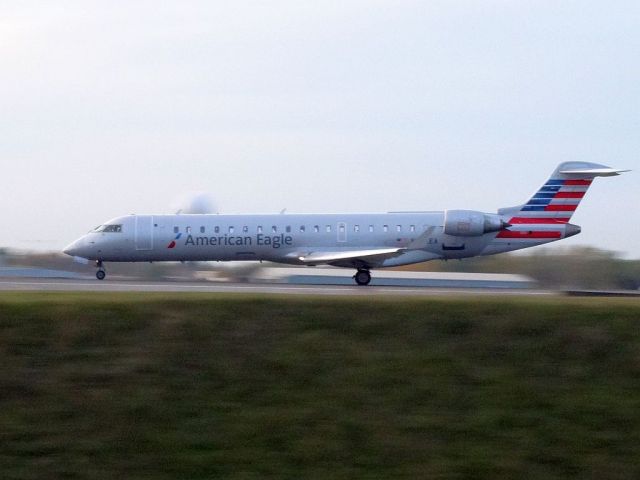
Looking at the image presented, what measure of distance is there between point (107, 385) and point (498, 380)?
16.3 feet

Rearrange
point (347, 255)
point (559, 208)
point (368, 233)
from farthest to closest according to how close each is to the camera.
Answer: point (559, 208), point (368, 233), point (347, 255)

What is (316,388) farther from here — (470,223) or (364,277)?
(364,277)

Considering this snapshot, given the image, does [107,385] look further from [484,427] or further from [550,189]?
[550,189]

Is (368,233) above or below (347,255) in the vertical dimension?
above

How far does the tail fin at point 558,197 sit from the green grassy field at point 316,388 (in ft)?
72.7

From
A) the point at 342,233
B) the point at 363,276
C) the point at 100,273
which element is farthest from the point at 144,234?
the point at 363,276

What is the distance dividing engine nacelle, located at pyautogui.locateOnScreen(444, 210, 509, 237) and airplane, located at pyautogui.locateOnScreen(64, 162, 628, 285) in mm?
37

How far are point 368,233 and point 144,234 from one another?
29.1 feet

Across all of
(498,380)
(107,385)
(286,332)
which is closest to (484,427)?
(498,380)

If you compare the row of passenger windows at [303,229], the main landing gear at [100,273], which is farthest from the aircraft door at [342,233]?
the main landing gear at [100,273]

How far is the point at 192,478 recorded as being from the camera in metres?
10.4

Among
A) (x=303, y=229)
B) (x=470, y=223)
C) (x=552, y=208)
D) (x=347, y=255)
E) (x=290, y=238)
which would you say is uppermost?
(x=552, y=208)

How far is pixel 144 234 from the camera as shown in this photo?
118 ft

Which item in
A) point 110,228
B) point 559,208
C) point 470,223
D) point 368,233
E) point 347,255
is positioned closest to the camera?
point 347,255
